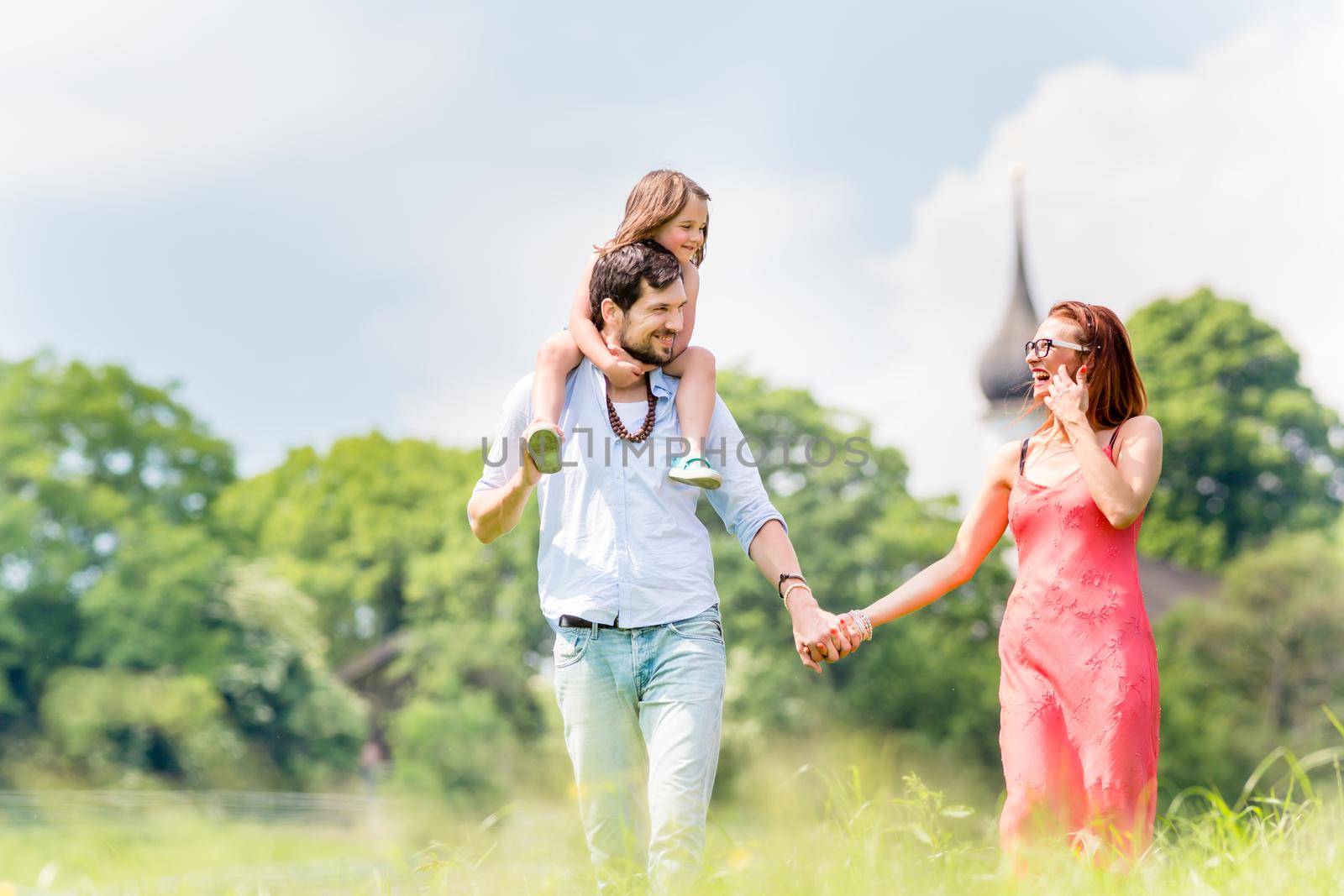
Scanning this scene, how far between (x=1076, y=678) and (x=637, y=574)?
1191 millimetres

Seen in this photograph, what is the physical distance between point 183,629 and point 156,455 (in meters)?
4.80

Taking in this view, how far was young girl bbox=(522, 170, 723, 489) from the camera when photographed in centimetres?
383

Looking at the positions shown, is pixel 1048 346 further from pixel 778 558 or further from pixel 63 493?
pixel 63 493

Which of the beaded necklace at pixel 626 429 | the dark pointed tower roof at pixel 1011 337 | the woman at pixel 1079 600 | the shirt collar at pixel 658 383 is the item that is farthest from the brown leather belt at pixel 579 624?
the dark pointed tower roof at pixel 1011 337

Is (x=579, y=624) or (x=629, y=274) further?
(x=629, y=274)

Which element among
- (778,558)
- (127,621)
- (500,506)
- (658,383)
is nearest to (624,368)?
(658,383)

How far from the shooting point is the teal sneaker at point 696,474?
3.77 meters

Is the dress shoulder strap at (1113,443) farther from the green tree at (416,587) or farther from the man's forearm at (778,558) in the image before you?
the green tree at (416,587)

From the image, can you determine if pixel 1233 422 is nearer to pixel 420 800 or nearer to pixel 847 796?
pixel 420 800

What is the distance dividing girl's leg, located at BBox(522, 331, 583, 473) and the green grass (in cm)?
88

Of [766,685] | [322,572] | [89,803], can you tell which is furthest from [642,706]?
[322,572]

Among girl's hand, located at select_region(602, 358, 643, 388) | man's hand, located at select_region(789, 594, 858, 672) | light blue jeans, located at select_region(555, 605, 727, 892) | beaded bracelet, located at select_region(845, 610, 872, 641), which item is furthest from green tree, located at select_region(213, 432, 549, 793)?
light blue jeans, located at select_region(555, 605, 727, 892)

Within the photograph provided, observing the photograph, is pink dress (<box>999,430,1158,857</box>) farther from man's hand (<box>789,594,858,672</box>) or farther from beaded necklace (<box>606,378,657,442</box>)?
beaded necklace (<box>606,378,657,442</box>)

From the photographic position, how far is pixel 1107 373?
4.14 m
